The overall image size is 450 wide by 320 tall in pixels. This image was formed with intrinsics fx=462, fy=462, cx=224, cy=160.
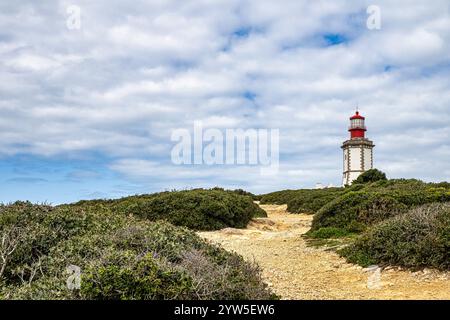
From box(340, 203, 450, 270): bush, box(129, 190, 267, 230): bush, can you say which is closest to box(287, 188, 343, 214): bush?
box(129, 190, 267, 230): bush

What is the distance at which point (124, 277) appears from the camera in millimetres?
5320

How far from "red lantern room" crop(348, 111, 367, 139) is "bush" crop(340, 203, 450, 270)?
3737 centimetres

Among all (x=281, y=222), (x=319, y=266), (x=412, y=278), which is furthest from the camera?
(x=281, y=222)

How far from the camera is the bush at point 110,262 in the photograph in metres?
5.31

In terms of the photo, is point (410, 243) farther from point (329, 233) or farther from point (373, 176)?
point (373, 176)

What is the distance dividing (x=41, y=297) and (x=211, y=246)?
319cm

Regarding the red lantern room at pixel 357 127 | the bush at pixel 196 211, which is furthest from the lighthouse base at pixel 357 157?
the bush at pixel 196 211

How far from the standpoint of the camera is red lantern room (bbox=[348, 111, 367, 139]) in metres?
47.2

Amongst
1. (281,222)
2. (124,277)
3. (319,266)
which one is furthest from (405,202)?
(124,277)

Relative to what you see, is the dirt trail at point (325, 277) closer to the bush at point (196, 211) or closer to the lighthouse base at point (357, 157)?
the bush at point (196, 211)

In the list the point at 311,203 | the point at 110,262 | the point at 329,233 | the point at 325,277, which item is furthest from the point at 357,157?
A: the point at 110,262

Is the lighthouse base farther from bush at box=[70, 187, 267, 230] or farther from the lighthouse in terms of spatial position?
bush at box=[70, 187, 267, 230]

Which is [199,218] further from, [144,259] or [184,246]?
[144,259]

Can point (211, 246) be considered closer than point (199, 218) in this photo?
Yes
